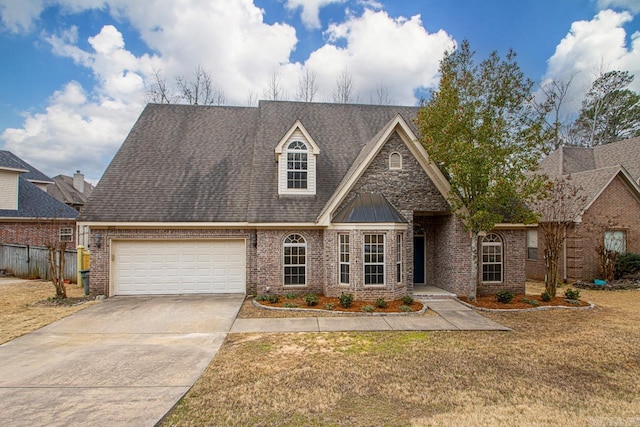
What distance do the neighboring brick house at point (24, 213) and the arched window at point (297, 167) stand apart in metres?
15.0

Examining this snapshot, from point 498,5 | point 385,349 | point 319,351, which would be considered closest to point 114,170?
point 319,351

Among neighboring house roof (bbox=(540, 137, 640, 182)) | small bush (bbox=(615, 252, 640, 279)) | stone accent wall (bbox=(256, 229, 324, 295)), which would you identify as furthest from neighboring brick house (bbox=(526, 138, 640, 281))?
stone accent wall (bbox=(256, 229, 324, 295))

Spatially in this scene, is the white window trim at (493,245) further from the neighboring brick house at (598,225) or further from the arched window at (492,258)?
the neighboring brick house at (598,225)

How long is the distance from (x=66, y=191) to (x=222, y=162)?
32.6m

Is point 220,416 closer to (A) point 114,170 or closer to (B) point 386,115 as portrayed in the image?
(A) point 114,170

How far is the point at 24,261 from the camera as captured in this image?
18609 millimetres

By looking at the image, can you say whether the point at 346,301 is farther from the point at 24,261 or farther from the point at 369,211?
the point at 24,261

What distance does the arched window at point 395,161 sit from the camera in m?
12.9

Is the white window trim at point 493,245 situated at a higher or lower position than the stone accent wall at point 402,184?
lower

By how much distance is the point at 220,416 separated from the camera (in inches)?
194

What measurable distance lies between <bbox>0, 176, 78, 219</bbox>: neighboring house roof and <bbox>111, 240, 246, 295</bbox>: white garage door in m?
12.6

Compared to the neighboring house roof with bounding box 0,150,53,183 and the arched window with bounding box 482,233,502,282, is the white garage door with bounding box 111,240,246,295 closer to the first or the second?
A: the arched window with bounding box 482,233,502,282

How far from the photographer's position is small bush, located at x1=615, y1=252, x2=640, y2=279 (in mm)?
16500

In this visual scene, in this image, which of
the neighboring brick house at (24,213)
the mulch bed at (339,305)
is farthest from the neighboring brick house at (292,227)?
the neighboring brick house at (24,213)
